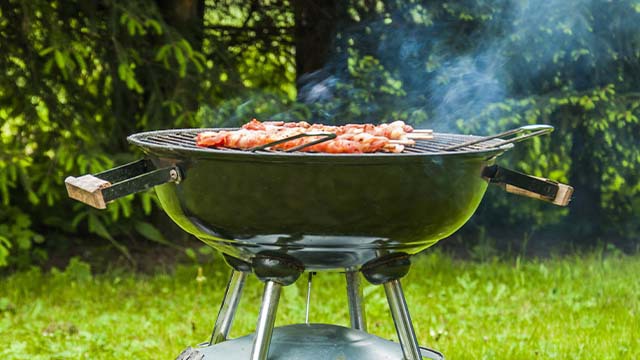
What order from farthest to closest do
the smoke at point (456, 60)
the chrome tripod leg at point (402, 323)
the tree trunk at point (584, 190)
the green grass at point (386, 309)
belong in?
1. the tree trunk at point (584, 190)
2. the smoke at point (456, 60)
3. the green grass at point (386, 309)
4. the chrome tripod leg at point (402, 323)

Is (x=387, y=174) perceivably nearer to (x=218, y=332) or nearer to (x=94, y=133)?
→ (x=218, y=332)

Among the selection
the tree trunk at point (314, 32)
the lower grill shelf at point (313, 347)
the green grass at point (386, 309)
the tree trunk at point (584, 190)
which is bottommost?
the green grass at point (386, 309)

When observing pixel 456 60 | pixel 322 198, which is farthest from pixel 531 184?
pixel 456 60

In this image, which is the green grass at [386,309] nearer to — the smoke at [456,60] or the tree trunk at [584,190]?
the tree trunk at [584,190]

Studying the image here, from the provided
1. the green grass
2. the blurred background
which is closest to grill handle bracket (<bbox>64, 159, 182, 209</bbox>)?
the green grass

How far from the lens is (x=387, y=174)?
83.4 inches

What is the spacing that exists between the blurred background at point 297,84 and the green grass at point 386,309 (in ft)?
1.02

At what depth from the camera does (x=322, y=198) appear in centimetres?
212

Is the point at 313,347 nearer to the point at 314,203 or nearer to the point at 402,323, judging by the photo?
the point at 402,323

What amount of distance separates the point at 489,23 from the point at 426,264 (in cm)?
137

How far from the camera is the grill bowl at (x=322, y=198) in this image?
2100mm

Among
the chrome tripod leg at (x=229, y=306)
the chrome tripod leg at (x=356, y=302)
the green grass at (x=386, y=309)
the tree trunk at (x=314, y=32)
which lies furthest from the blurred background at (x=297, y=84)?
the chrome tripod leg at (x=356, y=302)

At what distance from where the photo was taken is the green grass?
11.7 ft

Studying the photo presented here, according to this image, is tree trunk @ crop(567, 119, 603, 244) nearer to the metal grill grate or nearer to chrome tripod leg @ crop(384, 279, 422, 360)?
the metal grill grate
